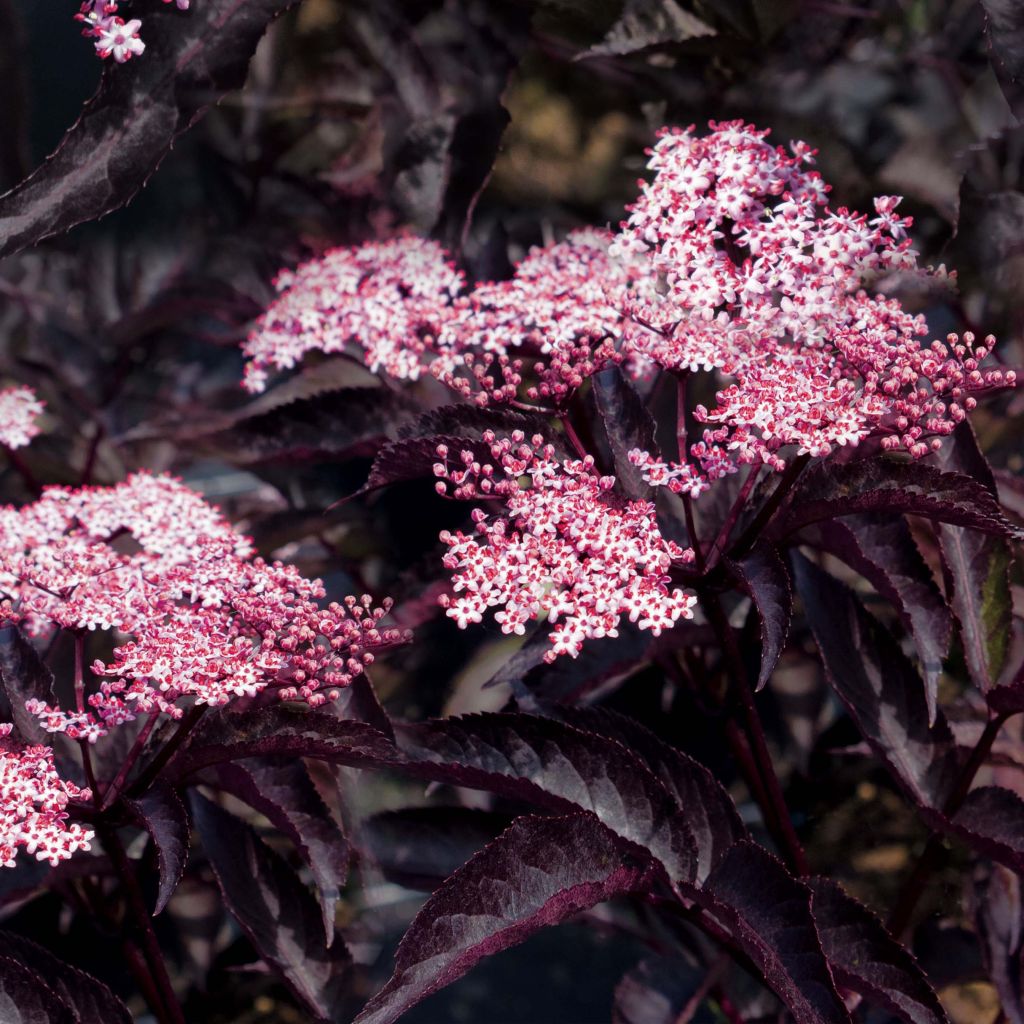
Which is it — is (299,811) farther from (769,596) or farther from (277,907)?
(769,596)

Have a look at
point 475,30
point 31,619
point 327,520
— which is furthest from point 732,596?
point 475,30

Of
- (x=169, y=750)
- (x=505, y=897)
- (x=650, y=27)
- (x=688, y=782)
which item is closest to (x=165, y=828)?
(x=169, y=750)

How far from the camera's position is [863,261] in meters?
0.60

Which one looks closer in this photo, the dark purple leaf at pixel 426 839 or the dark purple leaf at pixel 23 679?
the dark purple leaf at pixel 23 679

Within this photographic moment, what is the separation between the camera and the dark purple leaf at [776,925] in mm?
508

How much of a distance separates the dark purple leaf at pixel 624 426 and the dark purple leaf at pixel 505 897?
17 centimetres

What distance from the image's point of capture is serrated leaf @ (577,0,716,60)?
896 mm

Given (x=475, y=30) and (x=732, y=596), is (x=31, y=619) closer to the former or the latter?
(x=732, y=596)

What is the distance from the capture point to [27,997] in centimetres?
55

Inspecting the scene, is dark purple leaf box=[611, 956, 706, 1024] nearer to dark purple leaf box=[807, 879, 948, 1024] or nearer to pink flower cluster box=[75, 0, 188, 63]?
dark purple leaf box=[807, 879, 948, 1024]

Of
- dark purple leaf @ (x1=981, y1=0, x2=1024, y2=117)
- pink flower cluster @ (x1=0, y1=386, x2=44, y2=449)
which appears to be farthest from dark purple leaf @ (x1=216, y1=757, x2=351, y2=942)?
dark purple leaf @ (x1=981, y1=0, x2=1024, y2=117)

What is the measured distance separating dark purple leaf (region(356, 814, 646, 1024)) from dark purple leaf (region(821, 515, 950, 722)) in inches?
7.3

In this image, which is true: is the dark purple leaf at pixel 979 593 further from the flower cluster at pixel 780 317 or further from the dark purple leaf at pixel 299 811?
the dark purple leaf at pixel 299 811

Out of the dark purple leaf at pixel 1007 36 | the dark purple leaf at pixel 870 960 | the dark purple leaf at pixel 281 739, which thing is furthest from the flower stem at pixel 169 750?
the dark purple leaf at pixel 1007 36
